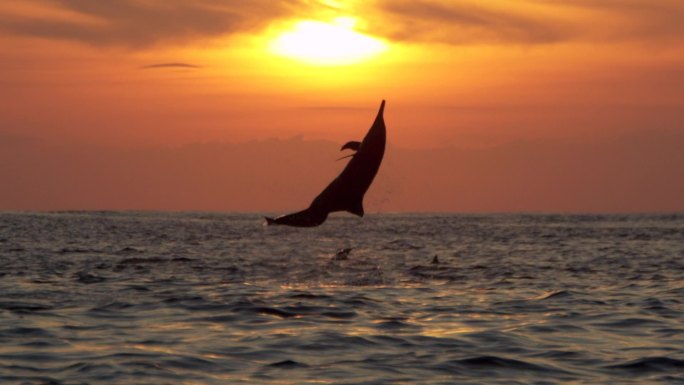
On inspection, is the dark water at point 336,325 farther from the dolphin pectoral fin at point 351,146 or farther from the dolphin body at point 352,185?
the dolphin pectoral fin at point 351,146

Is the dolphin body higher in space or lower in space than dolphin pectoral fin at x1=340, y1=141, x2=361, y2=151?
lower

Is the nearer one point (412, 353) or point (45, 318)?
point (412, 353)

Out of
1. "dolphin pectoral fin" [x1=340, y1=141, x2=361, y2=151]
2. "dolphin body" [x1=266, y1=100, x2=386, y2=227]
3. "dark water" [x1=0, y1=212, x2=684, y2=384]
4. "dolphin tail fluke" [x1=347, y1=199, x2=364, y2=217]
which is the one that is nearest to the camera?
"dark water" [x1=0, y1=212, x2=684, y2=384]

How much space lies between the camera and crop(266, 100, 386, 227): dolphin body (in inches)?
822

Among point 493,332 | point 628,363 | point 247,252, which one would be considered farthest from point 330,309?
point 247,252

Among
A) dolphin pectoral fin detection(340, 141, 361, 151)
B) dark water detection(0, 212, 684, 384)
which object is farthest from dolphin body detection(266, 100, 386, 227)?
dark water detection(0, 212, 684, 384)

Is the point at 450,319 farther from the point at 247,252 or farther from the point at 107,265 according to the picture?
the point at 247,252

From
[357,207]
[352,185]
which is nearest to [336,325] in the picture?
[352,185]

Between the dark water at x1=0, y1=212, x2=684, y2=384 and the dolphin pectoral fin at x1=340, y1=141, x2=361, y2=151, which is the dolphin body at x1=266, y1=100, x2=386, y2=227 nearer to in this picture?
the dolphin pectoral fin at x1=340, y1=141, x2=361, y2=151

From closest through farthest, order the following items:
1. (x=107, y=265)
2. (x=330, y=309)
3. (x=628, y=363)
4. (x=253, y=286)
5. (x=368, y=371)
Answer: (x=368, y=371)
(x=628, y=363)
(x=330, y=309)
(x=253, y=286)
(x=107, y=265)

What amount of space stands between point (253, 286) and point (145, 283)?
123 inches

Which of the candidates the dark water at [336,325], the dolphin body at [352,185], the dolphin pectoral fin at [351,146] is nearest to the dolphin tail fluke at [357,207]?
the dolphin body at [352,185]

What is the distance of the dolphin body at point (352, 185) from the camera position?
68.5 ft

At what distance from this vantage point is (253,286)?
83.2 feet
